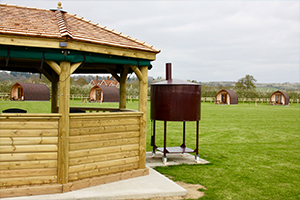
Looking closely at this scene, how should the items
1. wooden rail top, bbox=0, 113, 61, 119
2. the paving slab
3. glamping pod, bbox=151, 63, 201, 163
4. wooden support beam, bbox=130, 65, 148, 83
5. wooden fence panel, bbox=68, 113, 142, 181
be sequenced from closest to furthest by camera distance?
wooden rail top, bbox=0, 113, 61, 119 → the paving slab → wooden fence panel, bbox=68, 113, 142, 181 → wooden support beam, bbox=130, 65, 148, 83 → glamping pod, bbox=151, 63, 201, 163

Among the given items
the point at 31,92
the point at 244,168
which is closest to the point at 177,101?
the point at 244,168

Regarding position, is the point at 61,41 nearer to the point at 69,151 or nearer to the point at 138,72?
the point at 138,72

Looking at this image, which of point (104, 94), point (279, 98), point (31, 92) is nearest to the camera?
point (31, 92)

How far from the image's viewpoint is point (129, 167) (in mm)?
6727

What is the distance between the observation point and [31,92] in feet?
161

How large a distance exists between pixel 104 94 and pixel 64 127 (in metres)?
47.4

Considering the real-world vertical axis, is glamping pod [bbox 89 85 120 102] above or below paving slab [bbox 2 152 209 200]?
above

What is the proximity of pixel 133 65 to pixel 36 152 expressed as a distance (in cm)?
285

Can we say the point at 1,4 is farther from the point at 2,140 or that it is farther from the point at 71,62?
the point at 2,140

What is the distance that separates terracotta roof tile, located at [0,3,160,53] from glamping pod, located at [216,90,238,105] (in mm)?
48541

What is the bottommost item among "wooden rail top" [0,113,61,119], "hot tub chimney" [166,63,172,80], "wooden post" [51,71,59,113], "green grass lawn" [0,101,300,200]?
"green grass lawn" [0,101,300,200]

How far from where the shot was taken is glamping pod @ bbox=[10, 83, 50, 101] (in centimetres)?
4921

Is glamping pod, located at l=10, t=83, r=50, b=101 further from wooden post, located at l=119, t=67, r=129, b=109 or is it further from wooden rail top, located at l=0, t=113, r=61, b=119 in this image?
wooden rail top, located at l=0, t=113, r=61, b=119

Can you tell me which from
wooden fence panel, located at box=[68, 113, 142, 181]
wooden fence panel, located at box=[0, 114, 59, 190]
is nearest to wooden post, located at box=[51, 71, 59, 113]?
wooden fence panel, located at box=[68, 113, 142, 181]
